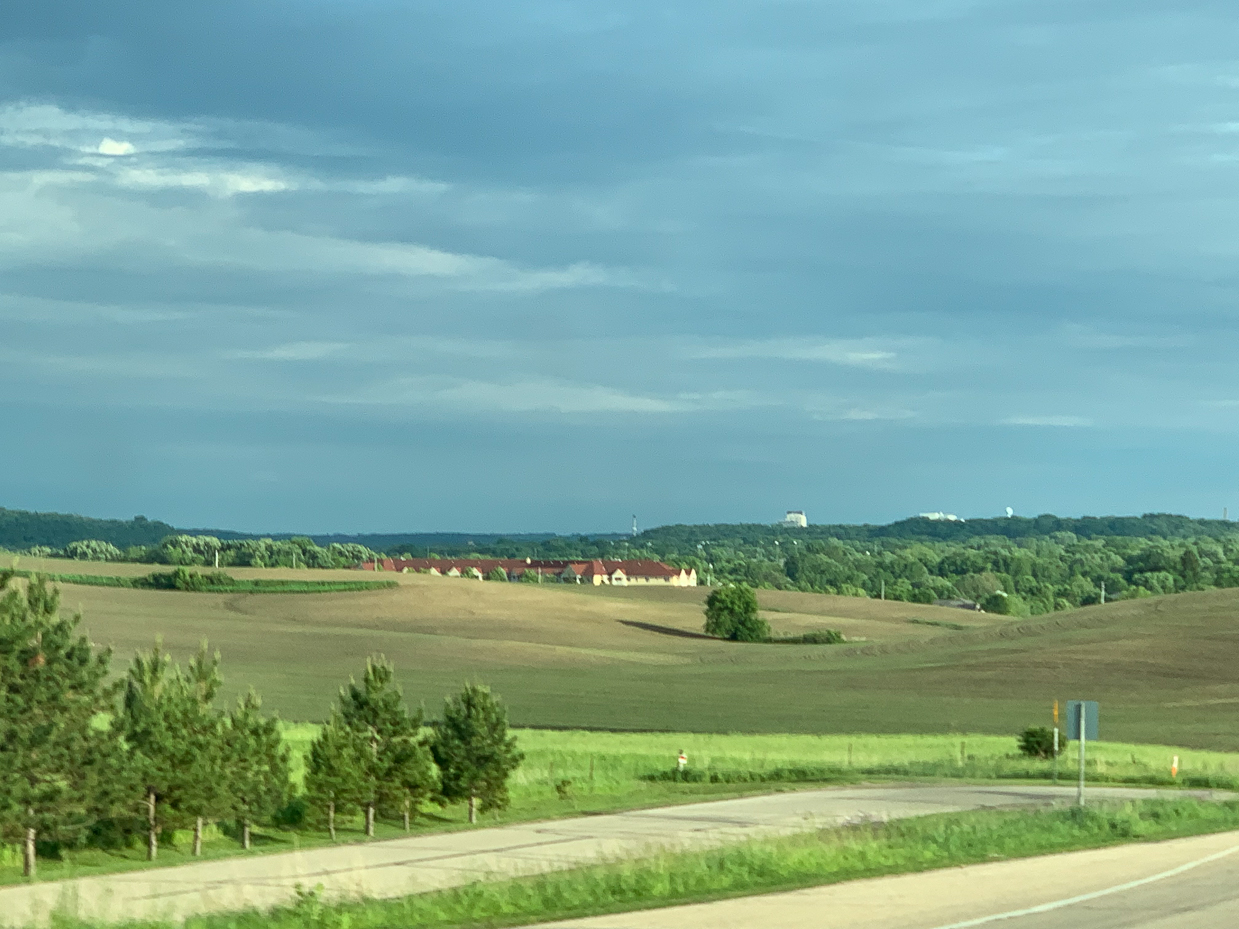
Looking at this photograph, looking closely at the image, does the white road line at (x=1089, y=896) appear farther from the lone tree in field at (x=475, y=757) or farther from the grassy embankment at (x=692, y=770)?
the lone tree in field at (x=475, y=757)

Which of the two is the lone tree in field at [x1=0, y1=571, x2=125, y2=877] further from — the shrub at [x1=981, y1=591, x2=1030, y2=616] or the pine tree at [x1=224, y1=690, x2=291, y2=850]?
the shrub at [x1=981, y1=591, x2=1030, y2=616]

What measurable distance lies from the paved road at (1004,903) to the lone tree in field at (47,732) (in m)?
14.3

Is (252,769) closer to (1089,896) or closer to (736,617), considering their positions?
(1089,896)

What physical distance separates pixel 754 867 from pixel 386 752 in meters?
15.2

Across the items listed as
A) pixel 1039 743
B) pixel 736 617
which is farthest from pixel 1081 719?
pixel 736 617

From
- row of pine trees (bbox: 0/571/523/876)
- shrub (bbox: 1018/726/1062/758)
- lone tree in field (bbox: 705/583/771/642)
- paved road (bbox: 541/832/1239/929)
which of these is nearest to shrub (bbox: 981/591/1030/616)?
lone tree in field (bbox: 705/583/771/642)

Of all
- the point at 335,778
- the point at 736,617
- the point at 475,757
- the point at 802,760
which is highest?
the point at 736,617

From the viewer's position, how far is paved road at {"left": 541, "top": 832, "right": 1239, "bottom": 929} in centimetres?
1656

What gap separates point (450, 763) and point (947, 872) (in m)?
16.6

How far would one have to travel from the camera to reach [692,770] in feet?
145

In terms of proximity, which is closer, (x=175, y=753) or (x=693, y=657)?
(x=175, y=753)

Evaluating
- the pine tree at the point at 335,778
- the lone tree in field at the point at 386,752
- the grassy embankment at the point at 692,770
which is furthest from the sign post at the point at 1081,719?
the pine tree at the point at 335,778

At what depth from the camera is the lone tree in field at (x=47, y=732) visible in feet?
90.5

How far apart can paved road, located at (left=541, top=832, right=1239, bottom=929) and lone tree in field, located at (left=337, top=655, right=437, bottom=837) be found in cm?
1543
